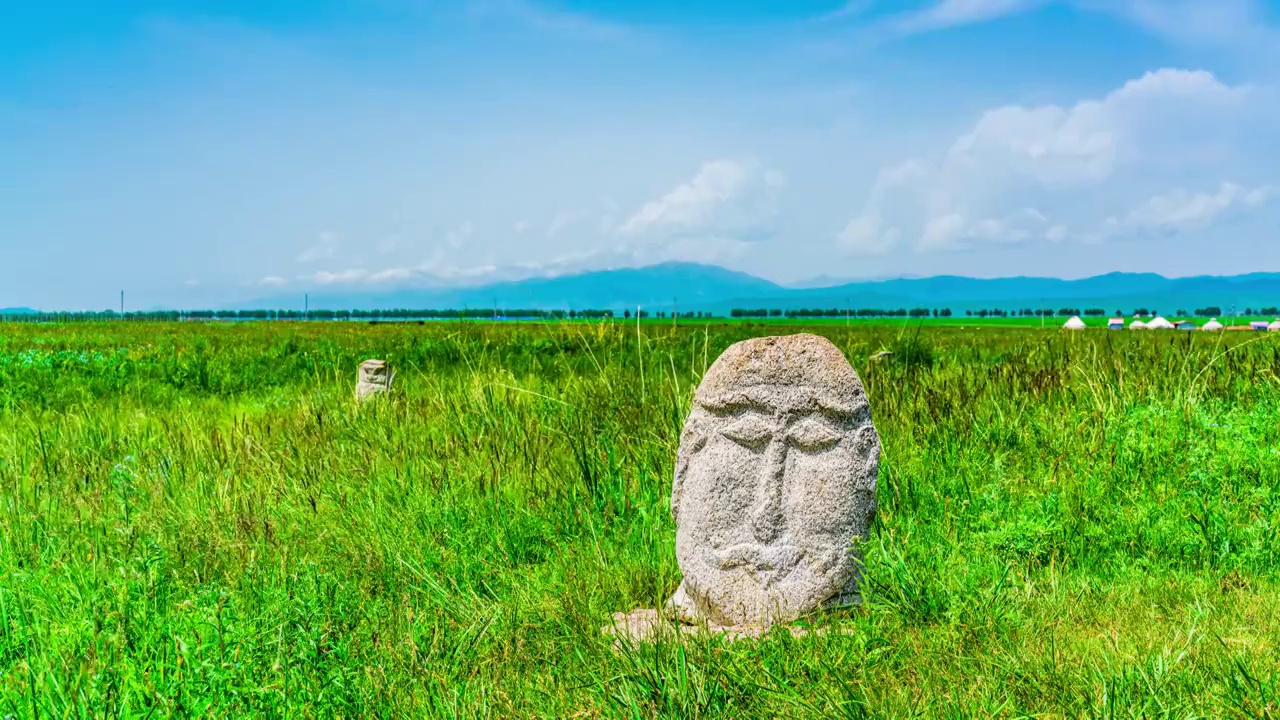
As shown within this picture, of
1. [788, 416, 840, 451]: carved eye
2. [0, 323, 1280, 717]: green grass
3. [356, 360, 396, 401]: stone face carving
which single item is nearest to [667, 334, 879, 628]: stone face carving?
[788, 416, 840, 451]: carved eye

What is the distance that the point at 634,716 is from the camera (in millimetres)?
2471

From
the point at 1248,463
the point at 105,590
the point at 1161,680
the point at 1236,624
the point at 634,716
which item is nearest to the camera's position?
the point at 634,716

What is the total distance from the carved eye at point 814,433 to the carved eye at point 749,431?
113 mm

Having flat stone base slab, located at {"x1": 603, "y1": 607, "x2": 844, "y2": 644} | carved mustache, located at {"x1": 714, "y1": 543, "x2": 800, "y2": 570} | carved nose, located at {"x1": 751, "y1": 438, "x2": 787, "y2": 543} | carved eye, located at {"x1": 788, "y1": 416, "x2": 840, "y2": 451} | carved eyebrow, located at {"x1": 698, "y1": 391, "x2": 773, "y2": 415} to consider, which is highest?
carved eyebrow, located at {"x1": 698, "y1": 391, "x2": 773, "y2": 415}

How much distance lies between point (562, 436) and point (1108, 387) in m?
4.58

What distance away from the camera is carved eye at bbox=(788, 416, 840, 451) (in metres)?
3.41

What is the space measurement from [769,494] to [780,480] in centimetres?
8

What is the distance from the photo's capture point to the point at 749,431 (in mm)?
3438

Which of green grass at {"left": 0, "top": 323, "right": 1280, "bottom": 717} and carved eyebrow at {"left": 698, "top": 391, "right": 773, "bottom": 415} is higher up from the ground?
carved eyebrow at {"left": 698, "top": 391, "right": 773, "bottom": 415}

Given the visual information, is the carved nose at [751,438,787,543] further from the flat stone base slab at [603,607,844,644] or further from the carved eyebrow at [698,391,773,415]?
the flat stone base slab at [603,607,844,644]

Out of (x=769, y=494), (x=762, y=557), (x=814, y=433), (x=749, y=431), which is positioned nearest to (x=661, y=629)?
(x=762, y=557)

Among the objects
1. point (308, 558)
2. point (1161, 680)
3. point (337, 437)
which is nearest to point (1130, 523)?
point (1161, 680)

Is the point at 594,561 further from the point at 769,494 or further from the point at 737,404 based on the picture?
the point at 737,404

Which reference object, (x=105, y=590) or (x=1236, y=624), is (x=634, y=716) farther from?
(x=105, y=590)
